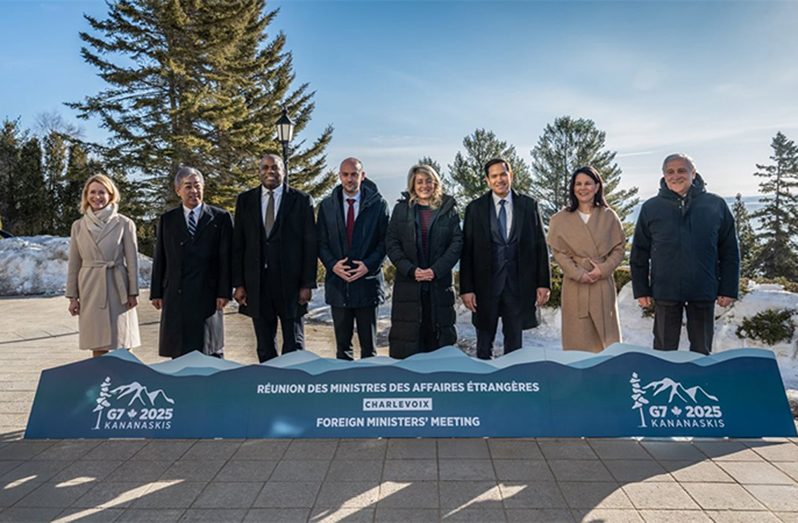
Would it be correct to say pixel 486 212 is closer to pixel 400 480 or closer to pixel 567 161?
pixel 400 480

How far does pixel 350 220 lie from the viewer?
4.35 m

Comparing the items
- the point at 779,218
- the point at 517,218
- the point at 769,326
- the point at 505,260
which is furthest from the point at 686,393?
the point at 779,218

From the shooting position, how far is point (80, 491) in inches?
115

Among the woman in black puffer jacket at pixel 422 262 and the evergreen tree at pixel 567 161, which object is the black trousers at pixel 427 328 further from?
the evergreen tree at pixel 567 161

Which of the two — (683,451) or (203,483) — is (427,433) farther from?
(683,451)

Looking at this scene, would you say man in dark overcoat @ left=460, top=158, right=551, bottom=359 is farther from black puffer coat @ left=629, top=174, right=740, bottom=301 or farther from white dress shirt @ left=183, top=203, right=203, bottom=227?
white dress shirt @ left=183, top=203, right=203, bottom=227

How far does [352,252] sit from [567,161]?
32.2 meters

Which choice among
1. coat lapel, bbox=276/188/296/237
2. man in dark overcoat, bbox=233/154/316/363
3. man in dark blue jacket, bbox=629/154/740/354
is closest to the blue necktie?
man in dark blue jacket, bbox=629/154/740/354

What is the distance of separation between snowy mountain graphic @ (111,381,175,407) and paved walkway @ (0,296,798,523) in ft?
0.92

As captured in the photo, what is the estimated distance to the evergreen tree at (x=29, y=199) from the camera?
27148mm

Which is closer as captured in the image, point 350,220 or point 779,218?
point 350,220

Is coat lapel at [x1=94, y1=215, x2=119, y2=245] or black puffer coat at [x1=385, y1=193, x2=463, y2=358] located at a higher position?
coat lapel at [x1=94, y1=215, x2=119, y2=245]

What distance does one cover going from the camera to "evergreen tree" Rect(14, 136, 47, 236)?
27148 mm

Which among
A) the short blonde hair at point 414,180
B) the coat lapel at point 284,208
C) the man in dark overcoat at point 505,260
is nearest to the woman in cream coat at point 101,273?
the coat lapel at point 284,208
